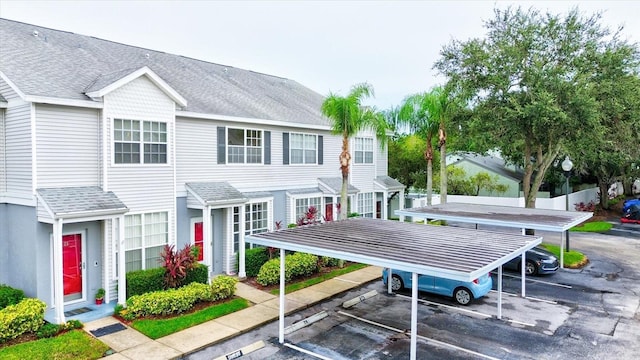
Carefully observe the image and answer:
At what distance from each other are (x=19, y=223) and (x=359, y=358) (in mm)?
11231

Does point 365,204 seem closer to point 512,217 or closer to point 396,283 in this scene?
point 512,217

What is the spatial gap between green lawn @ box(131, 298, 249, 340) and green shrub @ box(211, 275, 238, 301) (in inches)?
17.3

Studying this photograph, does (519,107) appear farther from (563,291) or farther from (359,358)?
(359,358)

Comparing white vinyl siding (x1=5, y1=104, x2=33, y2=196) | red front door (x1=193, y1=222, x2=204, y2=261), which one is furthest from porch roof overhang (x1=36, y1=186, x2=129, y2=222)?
red front door (x1=193, y1=222, x2=204, y2=261)

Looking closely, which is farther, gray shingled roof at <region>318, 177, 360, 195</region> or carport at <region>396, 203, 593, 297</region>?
gray shingled roof at <region>318, 177, 360, 195</region>

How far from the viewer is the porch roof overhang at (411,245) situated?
30.0 feet

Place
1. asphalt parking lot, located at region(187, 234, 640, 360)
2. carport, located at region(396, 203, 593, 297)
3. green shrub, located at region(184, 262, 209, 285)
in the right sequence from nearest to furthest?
1. asphalt parking lot, located at region(187, 234, 640, 360)
2. green shrub, located at region(184, 262, 209, 285)
3. carport, located at region(396, 203, 593, 297)

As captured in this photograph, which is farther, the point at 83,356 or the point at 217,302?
the point at 217,302

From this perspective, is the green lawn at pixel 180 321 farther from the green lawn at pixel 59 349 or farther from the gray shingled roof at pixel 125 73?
the gray shingled roof at pixel 125 73

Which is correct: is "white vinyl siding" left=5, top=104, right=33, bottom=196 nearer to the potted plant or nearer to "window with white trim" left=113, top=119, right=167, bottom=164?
"window with white trim" left=113, top=119, right=167, bottom=164

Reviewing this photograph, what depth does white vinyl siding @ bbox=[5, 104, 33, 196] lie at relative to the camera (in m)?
12.6

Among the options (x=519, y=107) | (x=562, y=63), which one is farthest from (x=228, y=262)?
(x=562, y=63)

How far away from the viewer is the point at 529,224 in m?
16.4

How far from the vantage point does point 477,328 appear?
12.4 metres
